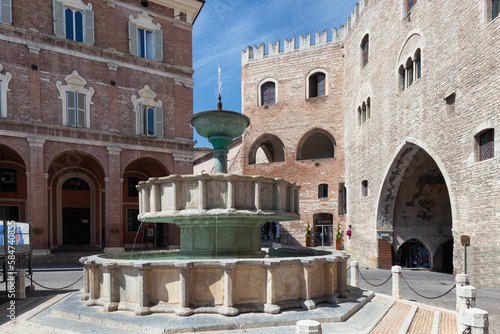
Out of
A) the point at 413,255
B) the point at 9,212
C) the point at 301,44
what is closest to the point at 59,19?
the point at 9,212

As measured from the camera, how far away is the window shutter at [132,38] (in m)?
20.0

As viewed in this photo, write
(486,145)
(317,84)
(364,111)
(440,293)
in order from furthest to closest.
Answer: (317,84)
(364,111)
(486,145)
(440,293)

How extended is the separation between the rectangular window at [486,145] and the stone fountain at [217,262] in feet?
22.7

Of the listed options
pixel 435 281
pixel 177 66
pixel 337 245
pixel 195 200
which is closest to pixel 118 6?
pixel 177 66

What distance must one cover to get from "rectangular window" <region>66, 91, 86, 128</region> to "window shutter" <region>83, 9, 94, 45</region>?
288 centimetres

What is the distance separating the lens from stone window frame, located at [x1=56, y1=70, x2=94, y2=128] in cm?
1781

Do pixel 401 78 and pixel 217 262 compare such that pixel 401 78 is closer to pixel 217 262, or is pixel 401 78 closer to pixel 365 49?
pixel 365 49

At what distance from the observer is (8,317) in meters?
6.96

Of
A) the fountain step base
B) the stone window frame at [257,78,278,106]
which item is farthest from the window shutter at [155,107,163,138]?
the fountain step base

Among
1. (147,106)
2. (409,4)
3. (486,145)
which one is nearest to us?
(486,145)

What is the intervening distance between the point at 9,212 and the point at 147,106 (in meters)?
9.30

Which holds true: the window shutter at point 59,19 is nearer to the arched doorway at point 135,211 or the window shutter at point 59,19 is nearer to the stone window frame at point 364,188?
the arched doorway at point 135,211

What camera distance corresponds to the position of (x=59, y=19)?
17.8 meters

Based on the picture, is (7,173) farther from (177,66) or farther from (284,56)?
(284,56)
